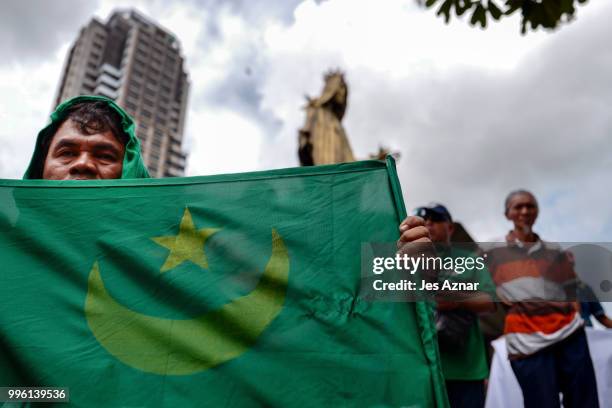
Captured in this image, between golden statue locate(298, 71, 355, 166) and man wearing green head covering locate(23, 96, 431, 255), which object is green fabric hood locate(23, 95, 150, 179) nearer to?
man wearing green head covering locate(23, 96, 431, 255)

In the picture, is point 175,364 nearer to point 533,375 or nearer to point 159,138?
point 533,375

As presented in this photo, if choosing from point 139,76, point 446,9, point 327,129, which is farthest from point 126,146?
point 139,76

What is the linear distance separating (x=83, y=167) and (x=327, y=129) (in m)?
8.10

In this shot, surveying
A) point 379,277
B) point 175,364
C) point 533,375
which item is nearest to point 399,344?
point 379,277

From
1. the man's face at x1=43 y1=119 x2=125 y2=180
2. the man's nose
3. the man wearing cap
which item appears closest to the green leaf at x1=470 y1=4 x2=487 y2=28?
the man wearing cap

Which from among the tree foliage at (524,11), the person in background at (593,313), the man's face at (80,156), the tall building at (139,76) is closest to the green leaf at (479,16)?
the tree foliage at (524,11)

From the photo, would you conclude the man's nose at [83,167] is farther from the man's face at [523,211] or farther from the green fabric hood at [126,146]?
the man's face at [523,211]

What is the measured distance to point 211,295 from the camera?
1646 mm

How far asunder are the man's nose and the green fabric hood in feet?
0.41

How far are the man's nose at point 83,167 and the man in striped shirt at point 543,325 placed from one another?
2.01 m

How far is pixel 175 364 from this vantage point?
5.03 feet

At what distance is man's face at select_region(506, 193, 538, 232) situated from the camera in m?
3.12

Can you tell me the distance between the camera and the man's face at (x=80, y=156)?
1.94 metres

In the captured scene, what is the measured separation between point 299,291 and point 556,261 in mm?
1775
